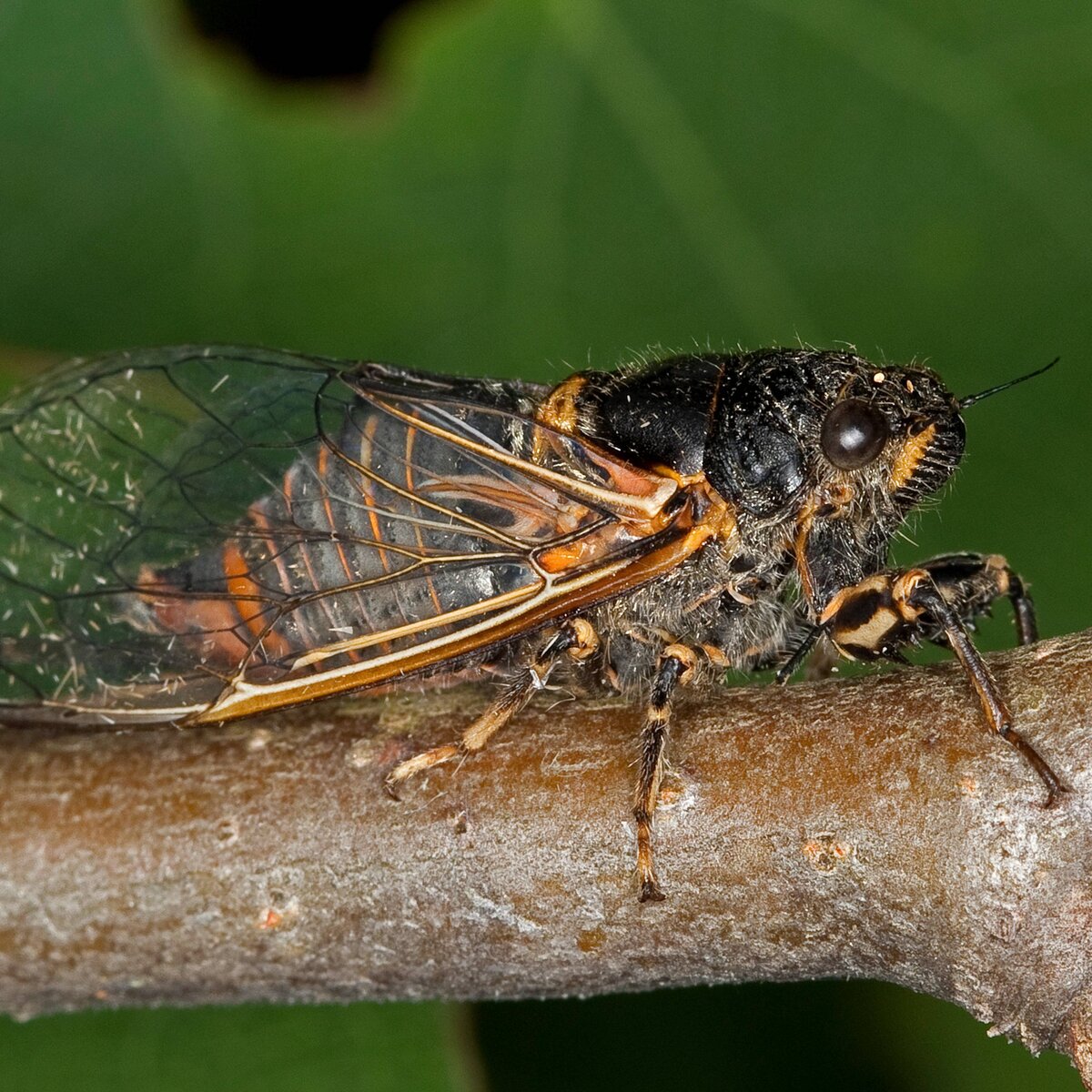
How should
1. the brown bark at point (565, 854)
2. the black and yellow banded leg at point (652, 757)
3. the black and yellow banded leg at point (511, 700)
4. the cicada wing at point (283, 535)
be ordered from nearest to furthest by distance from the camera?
the brown bark at point (565, 854)
the black and yellow banded leg at point (652, 757)
the black and yellow banded leg at point (511, 700)
the cicada wing at point (283, 535)

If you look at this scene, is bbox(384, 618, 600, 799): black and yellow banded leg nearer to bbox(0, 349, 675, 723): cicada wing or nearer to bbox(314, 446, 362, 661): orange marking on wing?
bbox(0, 349, 675, 723): cicada wing

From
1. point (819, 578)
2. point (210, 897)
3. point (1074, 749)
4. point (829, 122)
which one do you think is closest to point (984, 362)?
point (829, 122)

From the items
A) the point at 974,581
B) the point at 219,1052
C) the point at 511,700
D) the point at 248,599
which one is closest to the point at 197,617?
the point at 248,599

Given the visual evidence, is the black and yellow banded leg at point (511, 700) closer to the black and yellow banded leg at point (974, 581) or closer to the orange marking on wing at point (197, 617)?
the orange marking on wing at point (197, 617)

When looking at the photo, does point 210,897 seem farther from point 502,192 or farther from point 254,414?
point 502,192

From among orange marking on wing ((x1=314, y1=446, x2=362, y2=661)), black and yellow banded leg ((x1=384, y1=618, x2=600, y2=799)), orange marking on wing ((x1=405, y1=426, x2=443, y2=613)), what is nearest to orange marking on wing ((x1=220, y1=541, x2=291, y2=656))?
orange marking on wing ((x1=314, y1=446, x2=362, y2=661))

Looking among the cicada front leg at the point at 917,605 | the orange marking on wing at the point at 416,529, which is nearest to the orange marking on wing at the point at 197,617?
the orange marking on wing at the point at 416,529

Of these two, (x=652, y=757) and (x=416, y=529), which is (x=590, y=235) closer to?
(x=416, y=529)
